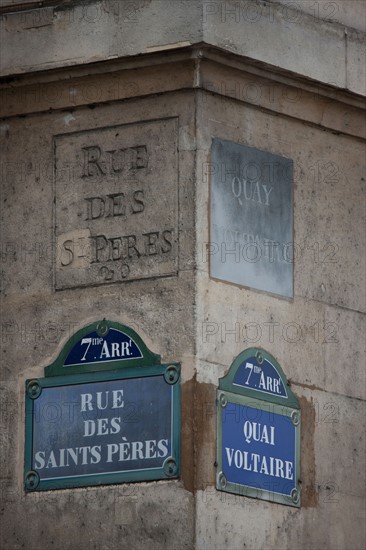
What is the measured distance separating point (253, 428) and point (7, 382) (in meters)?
1.46

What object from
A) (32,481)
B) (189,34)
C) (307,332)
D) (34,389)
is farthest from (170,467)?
(189,34)

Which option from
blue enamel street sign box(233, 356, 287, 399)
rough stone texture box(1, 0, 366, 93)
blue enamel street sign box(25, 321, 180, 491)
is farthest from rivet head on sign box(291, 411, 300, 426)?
rough stone texture box(1, 0, 366, 93)

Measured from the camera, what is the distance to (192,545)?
9.72m

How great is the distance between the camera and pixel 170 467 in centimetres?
988

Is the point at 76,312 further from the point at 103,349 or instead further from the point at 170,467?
the point at 170,467

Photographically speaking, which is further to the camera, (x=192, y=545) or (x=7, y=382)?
(x=7, y=382)

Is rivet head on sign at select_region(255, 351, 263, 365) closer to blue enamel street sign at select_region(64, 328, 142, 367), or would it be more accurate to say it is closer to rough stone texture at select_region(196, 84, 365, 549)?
rough stone texture at select_region(196, 84, 365, 549)

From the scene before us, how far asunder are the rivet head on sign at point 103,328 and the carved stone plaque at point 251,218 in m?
0.67

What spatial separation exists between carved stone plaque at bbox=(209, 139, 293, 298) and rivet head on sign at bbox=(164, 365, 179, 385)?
1.84 ft

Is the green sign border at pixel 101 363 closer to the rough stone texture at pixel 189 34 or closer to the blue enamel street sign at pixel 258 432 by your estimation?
the blue enamel street sign at pixel 258 432

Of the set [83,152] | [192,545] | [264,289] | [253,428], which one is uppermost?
[83,152]

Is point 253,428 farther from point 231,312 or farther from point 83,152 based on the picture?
point 83,152

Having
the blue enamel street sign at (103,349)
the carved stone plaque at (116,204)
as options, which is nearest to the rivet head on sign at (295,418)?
the blue enamel street sign at (103,349)

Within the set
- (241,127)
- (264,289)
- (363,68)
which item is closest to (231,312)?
(264,289)
